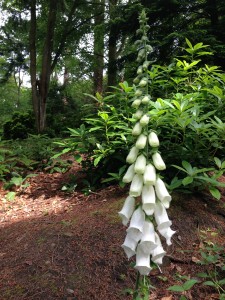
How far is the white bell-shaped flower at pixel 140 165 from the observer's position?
5.28 feet

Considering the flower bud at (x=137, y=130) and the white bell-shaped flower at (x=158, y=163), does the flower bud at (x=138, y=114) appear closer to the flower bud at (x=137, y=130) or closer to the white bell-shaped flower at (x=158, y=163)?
the flower bud at (x=137, y=130)

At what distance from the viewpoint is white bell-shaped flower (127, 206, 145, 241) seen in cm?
163

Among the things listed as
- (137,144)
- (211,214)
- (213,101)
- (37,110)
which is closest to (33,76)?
(37,110)

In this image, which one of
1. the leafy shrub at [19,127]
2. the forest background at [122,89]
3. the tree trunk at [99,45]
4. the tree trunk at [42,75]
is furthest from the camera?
the tree trunk at [42,75]

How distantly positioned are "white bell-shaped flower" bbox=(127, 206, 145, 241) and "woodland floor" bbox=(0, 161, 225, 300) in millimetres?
901

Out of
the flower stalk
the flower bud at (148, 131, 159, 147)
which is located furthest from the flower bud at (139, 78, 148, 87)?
the flower bud at (148, 131, 159, 147)

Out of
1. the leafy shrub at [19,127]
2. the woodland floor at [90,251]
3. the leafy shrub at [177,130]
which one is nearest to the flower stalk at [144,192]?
the woodland floor at [90,251]

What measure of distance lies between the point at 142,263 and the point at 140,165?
1.72 feet

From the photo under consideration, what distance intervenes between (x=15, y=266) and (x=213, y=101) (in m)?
3.02

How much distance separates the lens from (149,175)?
1.62 m

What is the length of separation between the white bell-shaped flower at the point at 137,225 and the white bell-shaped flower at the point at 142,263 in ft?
0.21

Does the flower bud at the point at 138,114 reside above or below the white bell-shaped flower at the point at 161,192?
above

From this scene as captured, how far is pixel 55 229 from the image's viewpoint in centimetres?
320

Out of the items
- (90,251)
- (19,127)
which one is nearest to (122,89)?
(90,251)
